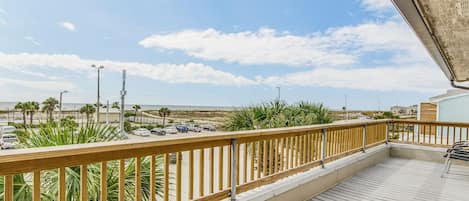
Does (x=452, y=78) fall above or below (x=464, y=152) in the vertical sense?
above

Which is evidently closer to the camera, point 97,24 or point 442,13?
point 442,13

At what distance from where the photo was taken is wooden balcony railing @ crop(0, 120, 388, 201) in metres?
1.51

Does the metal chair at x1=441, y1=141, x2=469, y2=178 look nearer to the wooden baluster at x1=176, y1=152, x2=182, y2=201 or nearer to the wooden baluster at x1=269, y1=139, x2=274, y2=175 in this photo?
the wooden baluster at x1=269, y1=139, x2=274, y2=175

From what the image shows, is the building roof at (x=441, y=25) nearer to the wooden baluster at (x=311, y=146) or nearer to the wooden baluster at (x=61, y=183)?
the wooden baluster at (x=311, y=146)

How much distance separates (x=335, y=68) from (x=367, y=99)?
4992mm

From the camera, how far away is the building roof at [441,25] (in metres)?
2.16

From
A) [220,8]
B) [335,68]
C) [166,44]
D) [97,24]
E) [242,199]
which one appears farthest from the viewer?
[166,44]

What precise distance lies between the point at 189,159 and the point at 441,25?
2.50 metres

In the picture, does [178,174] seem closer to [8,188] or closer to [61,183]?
[61,183]

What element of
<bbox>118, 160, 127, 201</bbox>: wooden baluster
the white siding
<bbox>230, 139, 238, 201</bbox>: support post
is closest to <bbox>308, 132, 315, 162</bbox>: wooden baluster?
<bbox>230, 139, 238, 201</bbox>: support post

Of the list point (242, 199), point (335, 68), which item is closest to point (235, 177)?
point (242, 199)

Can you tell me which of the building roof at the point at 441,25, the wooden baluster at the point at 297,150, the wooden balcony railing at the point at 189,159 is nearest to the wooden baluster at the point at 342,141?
the wooden balcony railing at the point at 189,159

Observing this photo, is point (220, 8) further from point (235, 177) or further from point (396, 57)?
point (235, 177)

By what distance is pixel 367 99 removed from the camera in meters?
25.3
